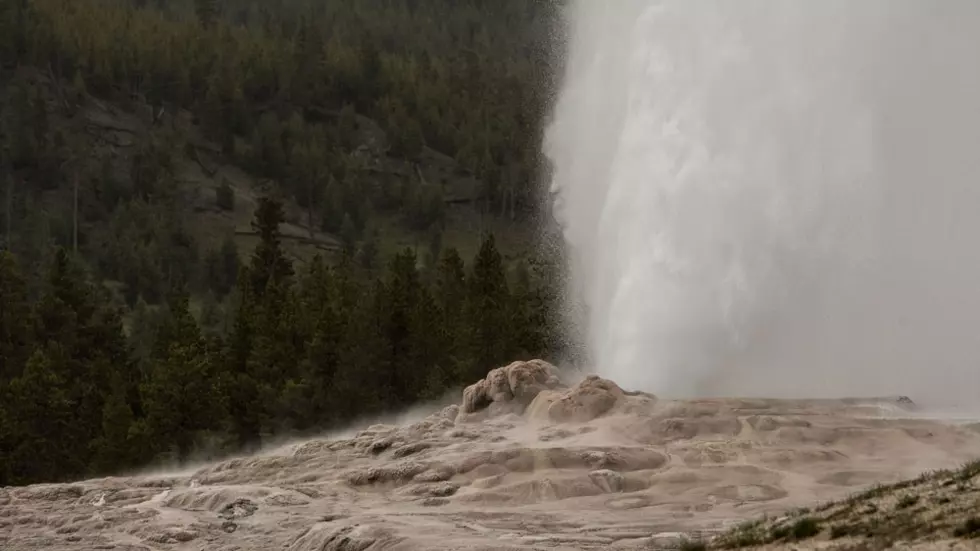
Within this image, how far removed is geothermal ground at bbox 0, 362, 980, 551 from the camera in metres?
14.4

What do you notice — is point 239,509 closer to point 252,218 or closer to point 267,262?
point 267,262

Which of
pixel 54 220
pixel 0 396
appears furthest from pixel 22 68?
pixel 0 396

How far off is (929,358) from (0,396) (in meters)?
34.6

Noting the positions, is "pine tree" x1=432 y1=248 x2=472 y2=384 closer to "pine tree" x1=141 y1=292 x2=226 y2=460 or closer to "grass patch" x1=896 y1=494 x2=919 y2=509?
"pine tree" x1=141 y1=292 x2=226 y2=460

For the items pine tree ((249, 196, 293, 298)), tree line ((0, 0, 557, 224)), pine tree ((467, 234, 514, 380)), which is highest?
tree line ((0, 0, 557, 224))

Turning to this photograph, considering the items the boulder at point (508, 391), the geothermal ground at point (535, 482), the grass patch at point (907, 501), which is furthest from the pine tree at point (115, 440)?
the grass patch at point (907, 501)

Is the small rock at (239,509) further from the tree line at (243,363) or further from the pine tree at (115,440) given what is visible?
the pine tree at (115,440)

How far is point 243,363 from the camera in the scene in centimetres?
5075

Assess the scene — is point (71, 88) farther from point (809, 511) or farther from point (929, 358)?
point (809, 511)

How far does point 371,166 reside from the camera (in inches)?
4732

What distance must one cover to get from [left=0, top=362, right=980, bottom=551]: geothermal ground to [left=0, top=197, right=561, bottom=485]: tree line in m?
22.9

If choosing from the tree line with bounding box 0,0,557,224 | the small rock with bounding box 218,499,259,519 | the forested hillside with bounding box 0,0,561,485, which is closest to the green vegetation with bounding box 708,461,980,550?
the small rock with bounding box 218,499,259,519

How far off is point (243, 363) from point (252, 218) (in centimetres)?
5396

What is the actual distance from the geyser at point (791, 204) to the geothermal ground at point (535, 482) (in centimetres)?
442
